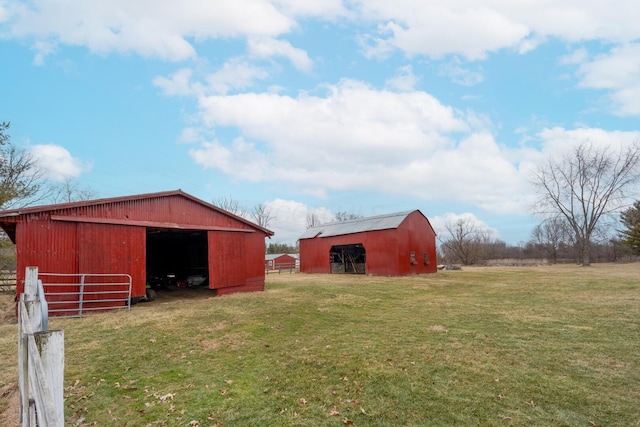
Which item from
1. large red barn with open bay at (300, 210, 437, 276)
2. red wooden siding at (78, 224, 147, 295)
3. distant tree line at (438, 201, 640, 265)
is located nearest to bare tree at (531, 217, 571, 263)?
distant tree line at (438, 201, 640, 265)

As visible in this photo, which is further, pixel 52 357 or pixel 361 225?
pixel 361 225

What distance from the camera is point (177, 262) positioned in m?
22.1

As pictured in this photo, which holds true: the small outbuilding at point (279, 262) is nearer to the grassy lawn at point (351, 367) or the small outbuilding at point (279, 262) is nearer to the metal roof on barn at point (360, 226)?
the metal roof on barn at point (360, 226)

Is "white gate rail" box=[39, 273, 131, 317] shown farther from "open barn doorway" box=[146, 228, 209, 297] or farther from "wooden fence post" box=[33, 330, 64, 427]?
"wooden fence post" box=[33, 330, 64, 427]

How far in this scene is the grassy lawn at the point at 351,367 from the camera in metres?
4.32

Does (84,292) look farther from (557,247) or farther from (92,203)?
(557,247)

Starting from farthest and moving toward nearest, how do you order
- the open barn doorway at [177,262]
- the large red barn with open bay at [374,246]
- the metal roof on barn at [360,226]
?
the metal roof on barn at [360,226] < the large red barn with open bay at [374,246] < the open barn doorway at [177,262]

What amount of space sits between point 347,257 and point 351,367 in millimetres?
25516

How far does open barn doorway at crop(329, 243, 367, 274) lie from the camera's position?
30.3 meters

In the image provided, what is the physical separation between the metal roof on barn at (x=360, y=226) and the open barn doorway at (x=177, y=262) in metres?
12.1

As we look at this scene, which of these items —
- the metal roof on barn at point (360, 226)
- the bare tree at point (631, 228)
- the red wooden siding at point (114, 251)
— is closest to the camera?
the red wooden siding at point (114, 251)

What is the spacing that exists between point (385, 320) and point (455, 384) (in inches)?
171

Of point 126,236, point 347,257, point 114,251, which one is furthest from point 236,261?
point 347,257

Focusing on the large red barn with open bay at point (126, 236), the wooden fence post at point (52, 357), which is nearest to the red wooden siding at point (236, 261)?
the large red barn with open bay at point (126, 236)
